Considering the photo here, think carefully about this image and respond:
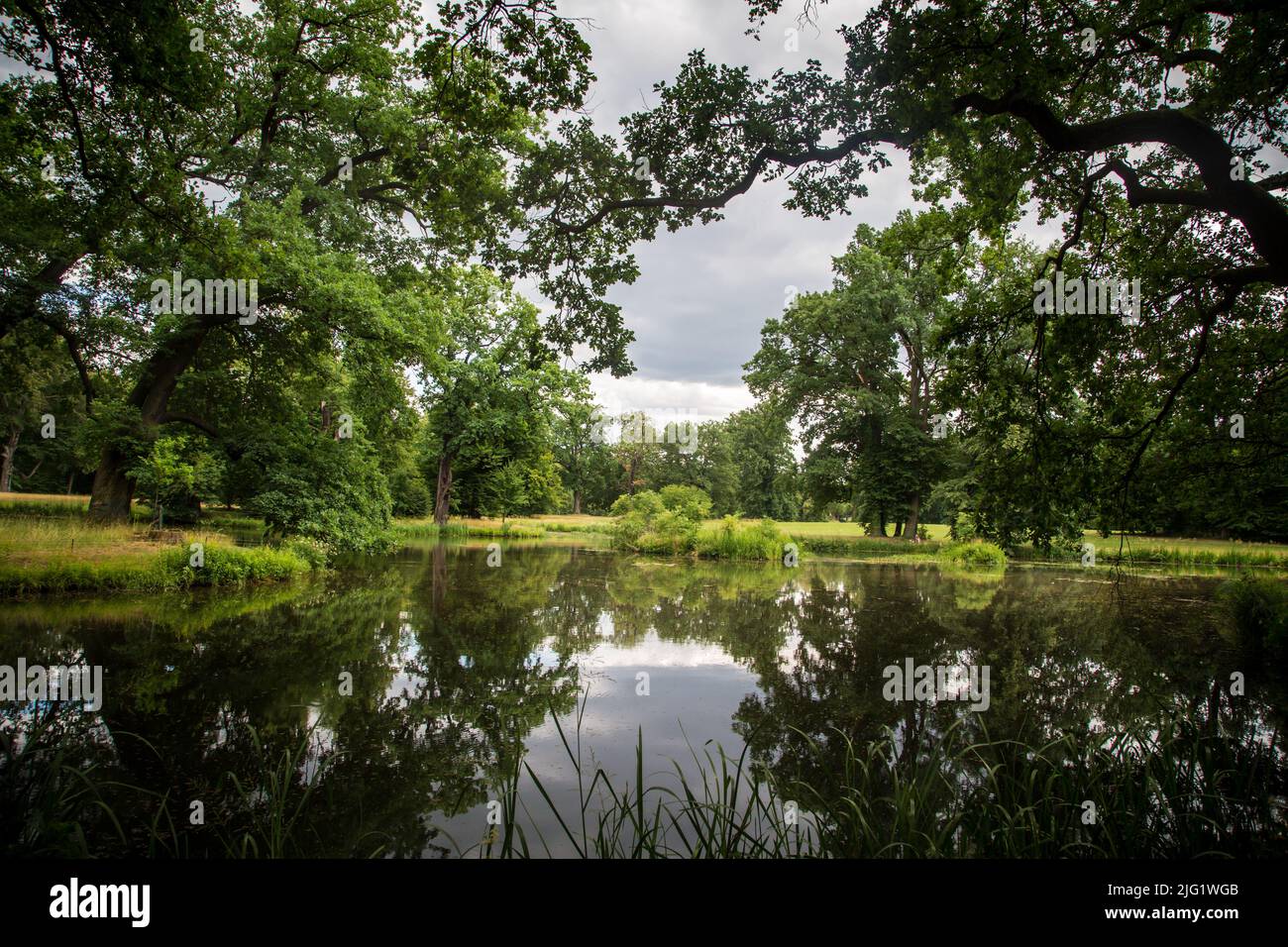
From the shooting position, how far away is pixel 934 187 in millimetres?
6750

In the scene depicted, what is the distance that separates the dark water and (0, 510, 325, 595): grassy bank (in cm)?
89

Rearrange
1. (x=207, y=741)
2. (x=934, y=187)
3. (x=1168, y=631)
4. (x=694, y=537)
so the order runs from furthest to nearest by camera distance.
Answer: (x=694, y=537) → (x=1168, y=631) → (x=934, y=187) → (x=207, y=741)

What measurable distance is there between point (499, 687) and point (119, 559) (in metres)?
9.33

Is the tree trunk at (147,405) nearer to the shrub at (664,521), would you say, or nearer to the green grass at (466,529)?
the green grass at (466,529)

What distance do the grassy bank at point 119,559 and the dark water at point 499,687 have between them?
892 mm

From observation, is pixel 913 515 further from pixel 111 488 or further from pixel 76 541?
pixel 111 488

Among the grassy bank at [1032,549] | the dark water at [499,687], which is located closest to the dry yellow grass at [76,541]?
the dark water at [499,687]

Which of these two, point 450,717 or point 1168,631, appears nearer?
point 450,717

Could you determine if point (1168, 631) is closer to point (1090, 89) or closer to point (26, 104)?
point (1090, 89)

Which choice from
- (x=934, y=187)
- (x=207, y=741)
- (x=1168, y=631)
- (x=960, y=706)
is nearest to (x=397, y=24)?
(x=934, y=187)

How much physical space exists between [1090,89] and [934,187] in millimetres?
1563

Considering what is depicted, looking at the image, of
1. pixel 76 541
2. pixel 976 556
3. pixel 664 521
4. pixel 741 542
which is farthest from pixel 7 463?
pixel 976 556

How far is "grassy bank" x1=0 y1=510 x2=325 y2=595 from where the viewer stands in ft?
31.1

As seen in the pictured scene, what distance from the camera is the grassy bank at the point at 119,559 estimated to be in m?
9.48
